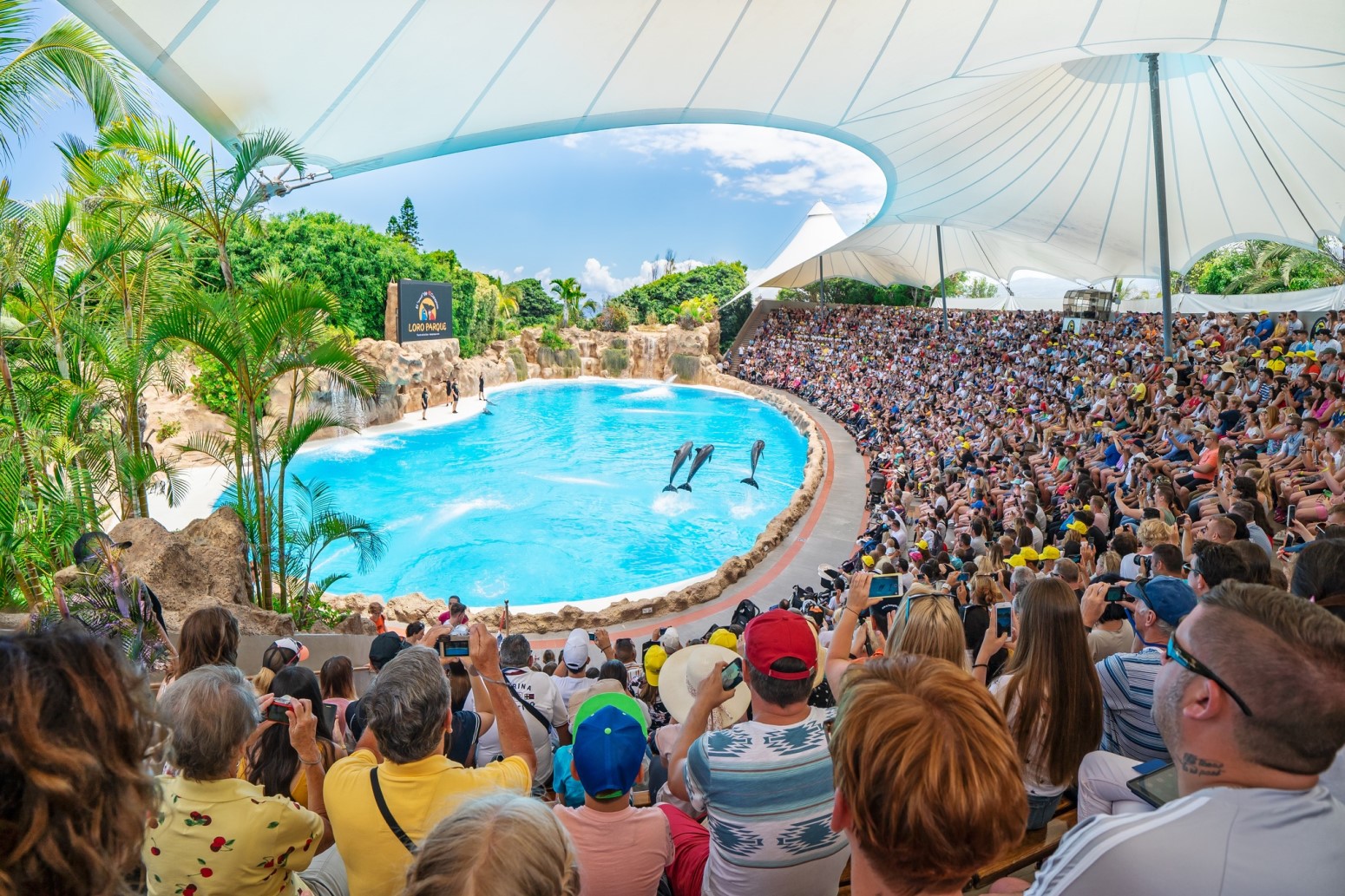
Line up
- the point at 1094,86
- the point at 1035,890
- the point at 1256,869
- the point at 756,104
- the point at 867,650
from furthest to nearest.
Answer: the point at 1094,86
the point at 756,104
the point at 867,650
the point at 1035,890
the point at 1256,869

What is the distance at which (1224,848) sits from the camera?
2.96 ft

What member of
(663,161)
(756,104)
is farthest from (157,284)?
(663,161)

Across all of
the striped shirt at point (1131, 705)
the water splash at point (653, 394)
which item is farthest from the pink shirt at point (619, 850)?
the water splash at point (653, 394)

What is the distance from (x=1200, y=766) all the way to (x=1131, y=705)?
1089mm

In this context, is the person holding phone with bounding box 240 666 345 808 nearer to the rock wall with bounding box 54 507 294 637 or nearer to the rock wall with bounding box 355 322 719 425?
the rock wall with bounding box 54 507 294 637

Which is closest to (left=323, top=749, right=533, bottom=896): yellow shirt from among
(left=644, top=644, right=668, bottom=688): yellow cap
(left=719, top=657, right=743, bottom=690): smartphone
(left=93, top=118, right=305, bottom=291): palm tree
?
(left=719, top=657, right=743, bottom=690): smartphone

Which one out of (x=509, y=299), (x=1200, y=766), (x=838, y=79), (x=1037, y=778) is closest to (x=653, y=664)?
(x=1037, y=778)

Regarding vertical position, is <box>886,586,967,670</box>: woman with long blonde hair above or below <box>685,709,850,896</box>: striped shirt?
above

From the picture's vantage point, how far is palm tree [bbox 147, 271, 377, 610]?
512cm

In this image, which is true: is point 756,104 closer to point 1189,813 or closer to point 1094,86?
point 1094,86

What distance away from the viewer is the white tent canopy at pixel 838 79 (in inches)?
173

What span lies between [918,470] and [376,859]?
1088 cm

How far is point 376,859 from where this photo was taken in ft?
4.92

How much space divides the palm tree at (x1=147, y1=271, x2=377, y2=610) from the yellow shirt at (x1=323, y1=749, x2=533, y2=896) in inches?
183
